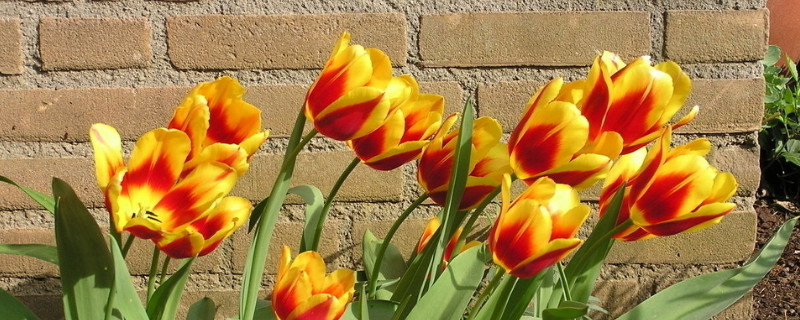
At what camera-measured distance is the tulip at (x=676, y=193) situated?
450 millimetres

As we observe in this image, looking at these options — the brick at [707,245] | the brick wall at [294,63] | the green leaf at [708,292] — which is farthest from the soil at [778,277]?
the green leaf at [708,292]

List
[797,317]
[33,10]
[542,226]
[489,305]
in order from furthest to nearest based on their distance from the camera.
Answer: [797,317], [33,10], [489,305], [542,226]

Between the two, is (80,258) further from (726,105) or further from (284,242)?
(726,105)

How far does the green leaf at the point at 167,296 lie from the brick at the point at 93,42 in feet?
1.39

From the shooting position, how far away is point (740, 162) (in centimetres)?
97

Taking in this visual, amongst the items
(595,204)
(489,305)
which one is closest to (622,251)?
(595,204)

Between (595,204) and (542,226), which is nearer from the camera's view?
(542,226)

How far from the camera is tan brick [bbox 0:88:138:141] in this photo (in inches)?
35.7

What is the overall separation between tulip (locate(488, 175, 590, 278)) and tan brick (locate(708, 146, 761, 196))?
58 centimetres

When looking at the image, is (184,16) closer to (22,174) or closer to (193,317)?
(22,174)

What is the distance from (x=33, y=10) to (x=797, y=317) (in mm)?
1086

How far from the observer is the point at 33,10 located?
35.3 inches

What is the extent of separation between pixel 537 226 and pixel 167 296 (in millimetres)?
260

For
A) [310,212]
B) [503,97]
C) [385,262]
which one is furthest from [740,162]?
[310,212]
